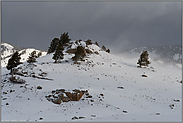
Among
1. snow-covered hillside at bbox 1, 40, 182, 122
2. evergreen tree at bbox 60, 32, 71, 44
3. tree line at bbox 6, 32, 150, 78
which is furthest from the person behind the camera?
evergreen tree at bbox 60, 32, 71, 44

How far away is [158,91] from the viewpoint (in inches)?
969

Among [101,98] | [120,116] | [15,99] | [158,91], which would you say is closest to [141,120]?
[120,116]

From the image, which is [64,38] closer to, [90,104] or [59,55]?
[59,55]

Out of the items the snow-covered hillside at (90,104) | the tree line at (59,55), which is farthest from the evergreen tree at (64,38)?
the snow-covered hillside at (90,104)

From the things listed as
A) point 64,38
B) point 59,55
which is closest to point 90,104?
point 59,55

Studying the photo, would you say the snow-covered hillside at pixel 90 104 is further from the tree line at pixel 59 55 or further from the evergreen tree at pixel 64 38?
the evergreen tree at pixel 64 38

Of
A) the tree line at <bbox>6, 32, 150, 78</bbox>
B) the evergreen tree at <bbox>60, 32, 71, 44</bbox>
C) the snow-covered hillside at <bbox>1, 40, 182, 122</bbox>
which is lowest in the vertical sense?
the snow-covered hillside at <bbox>1, 40, 182, 122</bbox>

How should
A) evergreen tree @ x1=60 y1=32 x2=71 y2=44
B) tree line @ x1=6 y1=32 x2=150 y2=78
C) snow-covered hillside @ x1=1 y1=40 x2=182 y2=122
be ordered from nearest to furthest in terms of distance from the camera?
snow-covered hillside @ x1=1 y1=40 x2=182 y2=122
tree line @ x1=6 y1=32 x2=150 y2=78
evergreen tree @ x1=60 y1=32 x2=71 y2=44

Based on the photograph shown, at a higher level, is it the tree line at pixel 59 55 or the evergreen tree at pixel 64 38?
the evergreen tree at pixel 64 38

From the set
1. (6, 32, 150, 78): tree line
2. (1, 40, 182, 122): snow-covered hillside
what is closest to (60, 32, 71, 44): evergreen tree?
(6, 32, 150, 78): tree line

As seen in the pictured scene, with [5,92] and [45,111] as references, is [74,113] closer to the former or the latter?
[45,111]

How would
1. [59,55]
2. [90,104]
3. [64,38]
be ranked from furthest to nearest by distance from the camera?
1. [64,38]
2. [59,55]
3. [90,104]

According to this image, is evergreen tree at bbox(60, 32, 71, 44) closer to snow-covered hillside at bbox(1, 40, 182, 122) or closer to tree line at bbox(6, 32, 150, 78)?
tree line at bbox(6, 32, 150, 78)

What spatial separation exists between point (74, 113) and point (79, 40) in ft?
187
